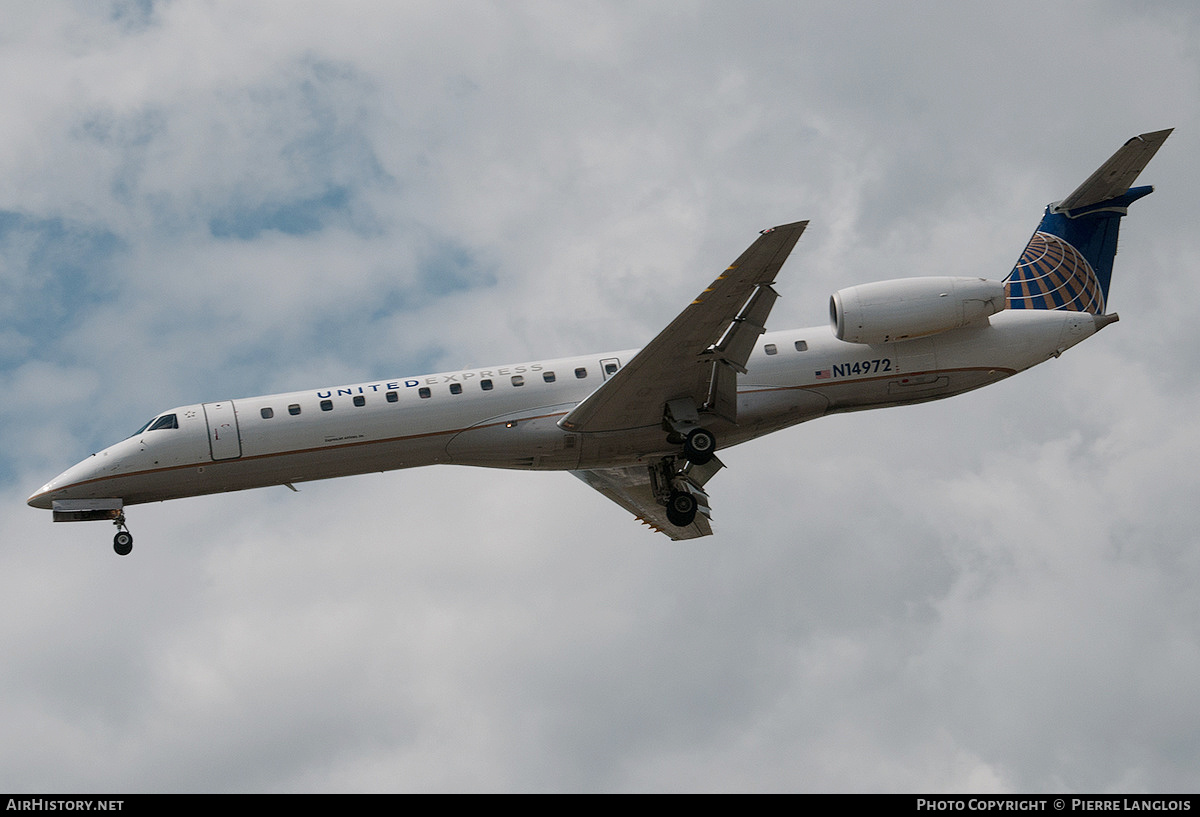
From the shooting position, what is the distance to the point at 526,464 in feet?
101

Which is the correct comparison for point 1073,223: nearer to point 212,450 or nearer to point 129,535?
point 212,450

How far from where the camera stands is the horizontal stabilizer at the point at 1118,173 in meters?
31.9

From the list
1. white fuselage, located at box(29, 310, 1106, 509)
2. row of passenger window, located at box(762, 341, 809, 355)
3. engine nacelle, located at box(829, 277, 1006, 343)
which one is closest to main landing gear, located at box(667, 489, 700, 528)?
white fuselage, located at box(29, 310, 1106, 509)

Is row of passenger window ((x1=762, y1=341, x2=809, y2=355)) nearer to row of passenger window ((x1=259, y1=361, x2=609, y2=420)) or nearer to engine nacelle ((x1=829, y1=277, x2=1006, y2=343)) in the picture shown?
engine nacelle ((x1=829, y1=277, x2=1006, y2=343))

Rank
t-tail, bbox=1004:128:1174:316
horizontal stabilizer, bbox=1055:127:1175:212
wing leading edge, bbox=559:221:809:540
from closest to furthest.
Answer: wing leading edge, bbox=559:221:809:540 < horizontal stabilizer, bbox=1055:127:1175:212 < t-tail, bbox=1004:128:1174:316

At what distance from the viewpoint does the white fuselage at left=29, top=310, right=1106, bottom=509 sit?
2975cm

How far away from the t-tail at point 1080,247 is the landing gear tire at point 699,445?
8300 mm

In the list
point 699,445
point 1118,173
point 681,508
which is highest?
point 1118,173

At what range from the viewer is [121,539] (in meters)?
29.8

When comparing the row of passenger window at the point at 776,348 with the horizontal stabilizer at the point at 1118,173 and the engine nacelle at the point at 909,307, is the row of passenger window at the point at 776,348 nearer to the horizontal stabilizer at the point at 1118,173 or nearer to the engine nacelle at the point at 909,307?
the engine nacelle at the point at 909,307

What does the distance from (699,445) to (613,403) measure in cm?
206

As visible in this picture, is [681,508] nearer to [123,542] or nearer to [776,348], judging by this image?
[776,348]

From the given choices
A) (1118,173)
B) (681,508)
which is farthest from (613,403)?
(1118,173)
